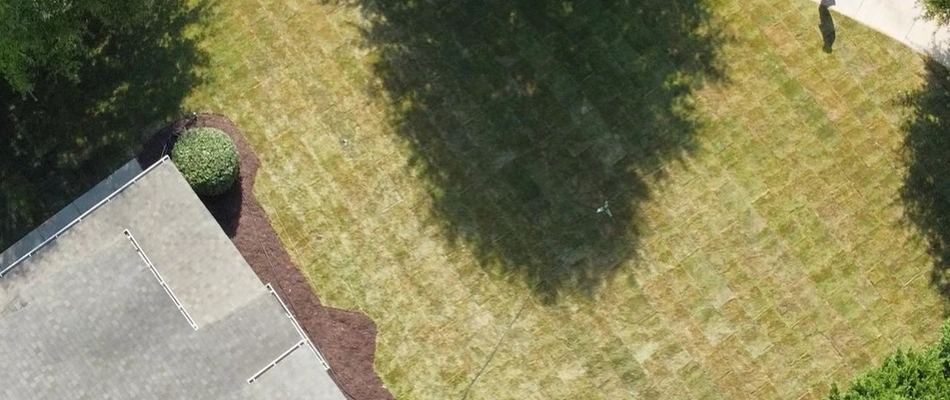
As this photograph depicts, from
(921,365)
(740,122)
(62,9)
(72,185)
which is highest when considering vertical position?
(62,9)

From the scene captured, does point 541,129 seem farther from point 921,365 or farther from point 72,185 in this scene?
point 72,185

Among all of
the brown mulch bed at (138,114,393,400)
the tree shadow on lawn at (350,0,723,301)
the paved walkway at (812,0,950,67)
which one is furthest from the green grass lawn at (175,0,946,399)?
the paved walkway at (812,0,950,67)

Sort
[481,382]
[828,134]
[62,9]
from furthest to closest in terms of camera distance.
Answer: [828,134]
[481,382]
[62,9]

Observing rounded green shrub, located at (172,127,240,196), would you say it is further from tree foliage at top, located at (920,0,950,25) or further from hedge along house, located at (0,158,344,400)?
tree foliage at top, located at (920,0,950,25)

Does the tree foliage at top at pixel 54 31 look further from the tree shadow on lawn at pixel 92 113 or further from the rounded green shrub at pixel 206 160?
the rounded green shrub at pixel 206 160

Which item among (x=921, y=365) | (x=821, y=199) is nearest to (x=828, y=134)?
(x=821, y=199)

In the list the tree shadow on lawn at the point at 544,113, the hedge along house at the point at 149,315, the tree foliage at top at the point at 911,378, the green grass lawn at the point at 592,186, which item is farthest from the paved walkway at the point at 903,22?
the hedge along house at the point at 149,315

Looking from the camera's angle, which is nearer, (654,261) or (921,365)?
(921,365)
